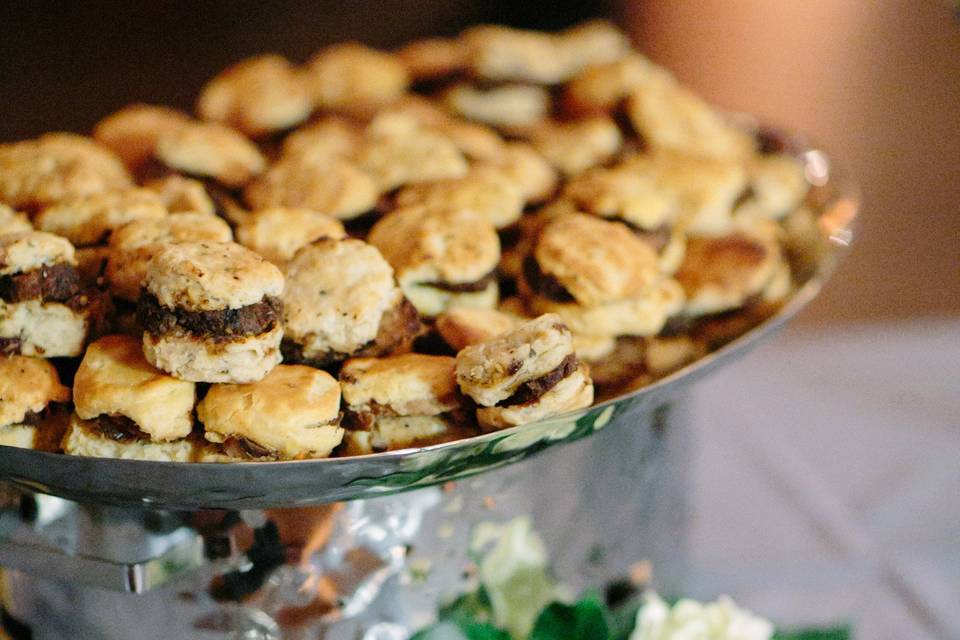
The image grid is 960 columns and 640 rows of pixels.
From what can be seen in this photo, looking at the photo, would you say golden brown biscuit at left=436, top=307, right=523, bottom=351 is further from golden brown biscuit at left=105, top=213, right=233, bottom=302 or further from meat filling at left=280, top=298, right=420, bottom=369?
golden brown biscuit at left=105, top=213, right=233, bottom=302

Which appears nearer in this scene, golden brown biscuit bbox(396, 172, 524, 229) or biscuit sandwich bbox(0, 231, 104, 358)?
biscuit sandwich bbox(0, 231, 104, 358)

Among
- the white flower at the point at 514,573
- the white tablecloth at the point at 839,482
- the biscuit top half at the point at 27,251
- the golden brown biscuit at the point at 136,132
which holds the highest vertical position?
the biscuit top half at the point at 27,251

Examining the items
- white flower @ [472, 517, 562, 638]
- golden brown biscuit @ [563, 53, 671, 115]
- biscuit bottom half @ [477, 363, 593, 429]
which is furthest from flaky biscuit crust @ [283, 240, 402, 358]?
golden brown biscuit @ [563, 53, 671, 115]

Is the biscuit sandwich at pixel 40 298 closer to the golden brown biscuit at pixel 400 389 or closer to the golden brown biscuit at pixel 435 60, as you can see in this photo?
the golden brown biscuit at pixel 400 389

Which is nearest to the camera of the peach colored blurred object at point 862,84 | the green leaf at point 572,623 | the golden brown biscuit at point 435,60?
the green leaf at point 572,623

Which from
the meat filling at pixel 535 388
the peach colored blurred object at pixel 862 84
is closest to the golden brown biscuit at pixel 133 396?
the meat filling at pixel 535 388

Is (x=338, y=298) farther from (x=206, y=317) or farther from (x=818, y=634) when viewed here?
(x=818, y=634)
